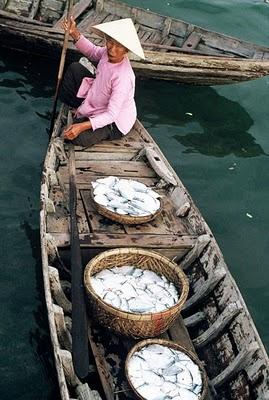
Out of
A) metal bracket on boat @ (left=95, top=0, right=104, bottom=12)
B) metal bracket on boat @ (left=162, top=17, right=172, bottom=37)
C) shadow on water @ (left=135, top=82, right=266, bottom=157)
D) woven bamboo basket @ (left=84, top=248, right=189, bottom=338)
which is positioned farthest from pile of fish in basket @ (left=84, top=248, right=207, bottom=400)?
metal bracket on boat @ (left=95, top=0, right=104, bottom=12)

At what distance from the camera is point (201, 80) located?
8.96 metres

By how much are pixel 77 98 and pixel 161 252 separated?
2811 mm

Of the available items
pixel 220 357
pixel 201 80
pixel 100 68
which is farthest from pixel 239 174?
pixel 220 357

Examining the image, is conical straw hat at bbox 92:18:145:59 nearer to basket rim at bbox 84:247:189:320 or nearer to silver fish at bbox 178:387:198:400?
basket rim at bbox 84:247:189:320

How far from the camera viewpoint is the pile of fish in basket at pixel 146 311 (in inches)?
167

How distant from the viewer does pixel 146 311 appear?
4664 millimetres

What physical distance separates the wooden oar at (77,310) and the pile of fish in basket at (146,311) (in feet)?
0.30

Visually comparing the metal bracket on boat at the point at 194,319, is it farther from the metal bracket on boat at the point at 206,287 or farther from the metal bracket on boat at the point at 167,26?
the metal bracket on boat at the point at 167,26

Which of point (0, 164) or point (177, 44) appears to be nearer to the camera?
point (0, 164)

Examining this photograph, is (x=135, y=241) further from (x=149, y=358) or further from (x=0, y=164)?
(x=0, y=164)

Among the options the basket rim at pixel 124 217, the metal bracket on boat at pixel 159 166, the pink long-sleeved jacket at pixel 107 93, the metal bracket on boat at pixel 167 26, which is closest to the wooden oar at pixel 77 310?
the basket rim at pixel 124 217

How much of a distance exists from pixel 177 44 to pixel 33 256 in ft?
17.5

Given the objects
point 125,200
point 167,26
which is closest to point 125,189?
point 125,200

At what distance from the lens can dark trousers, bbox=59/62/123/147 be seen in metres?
6.80
